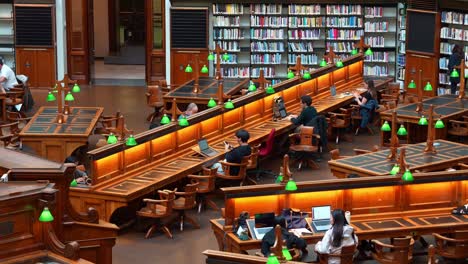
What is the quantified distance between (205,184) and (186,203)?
0.84 metres

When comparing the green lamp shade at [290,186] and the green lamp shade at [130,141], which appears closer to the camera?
the green lamp shade at [290,186]

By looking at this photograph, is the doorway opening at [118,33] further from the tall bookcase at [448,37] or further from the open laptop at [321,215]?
the open laptop at [321,215]

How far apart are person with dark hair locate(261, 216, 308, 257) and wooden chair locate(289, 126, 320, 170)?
16.5 ft

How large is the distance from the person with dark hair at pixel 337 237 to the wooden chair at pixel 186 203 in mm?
3077

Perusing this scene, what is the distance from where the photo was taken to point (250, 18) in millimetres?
24188

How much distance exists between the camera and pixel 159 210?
46.9ft

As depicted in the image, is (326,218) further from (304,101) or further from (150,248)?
(304,101)

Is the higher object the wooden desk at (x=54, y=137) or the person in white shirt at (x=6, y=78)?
the person in white shirt at (x=6, y=78)

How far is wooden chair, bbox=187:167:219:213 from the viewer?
49.6ft

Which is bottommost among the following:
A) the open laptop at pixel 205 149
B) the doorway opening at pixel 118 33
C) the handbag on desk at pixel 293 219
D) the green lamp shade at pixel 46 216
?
the handbag on desk at pixel 293 219

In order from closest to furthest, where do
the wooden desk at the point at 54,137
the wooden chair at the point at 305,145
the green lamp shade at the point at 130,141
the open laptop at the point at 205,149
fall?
the green lamp shade at the point at 130,141, the open laptop at the point at 205,149, the wooden desk at the point at 54,137, the wooden chair at the point at 305,145

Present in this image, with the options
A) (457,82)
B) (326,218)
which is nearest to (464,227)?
(326,218)

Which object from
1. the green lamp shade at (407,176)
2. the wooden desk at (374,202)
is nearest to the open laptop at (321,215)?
the wooden desk at (374,202)

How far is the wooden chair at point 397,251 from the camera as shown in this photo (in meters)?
12.2
